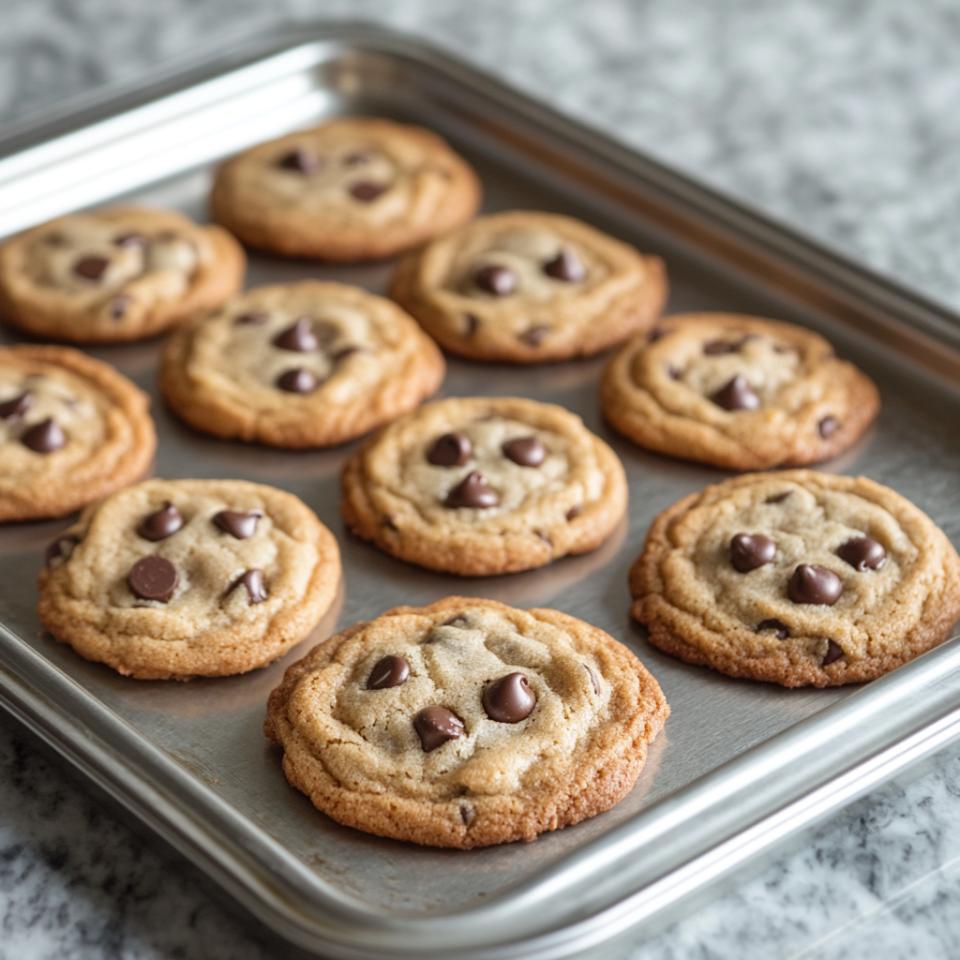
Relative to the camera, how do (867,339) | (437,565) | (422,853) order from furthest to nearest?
(867,339) < (437,565) < (422,853)

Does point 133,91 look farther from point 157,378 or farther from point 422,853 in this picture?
point 422,853

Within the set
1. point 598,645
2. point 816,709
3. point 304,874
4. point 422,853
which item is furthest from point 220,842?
point 816,709

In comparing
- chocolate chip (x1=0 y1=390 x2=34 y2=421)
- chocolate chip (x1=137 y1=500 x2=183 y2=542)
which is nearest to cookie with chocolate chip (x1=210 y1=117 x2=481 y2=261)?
chocolate chip (x1=0 y1=390 x2=34 y2=421)

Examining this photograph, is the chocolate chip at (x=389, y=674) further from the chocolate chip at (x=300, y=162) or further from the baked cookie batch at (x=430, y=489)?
the chocolate chip at (x=300, y=162)

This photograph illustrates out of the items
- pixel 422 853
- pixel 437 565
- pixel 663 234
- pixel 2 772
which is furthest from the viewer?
pixel 663 234

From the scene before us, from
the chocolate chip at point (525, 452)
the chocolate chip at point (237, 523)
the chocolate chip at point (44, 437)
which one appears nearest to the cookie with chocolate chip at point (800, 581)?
the chocolate chip at point (525, 452)

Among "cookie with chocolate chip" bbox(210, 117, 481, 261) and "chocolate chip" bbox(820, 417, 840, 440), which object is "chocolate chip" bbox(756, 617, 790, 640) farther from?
"cookie with chocolate chip" bbox(210, 117, 481, 261)
